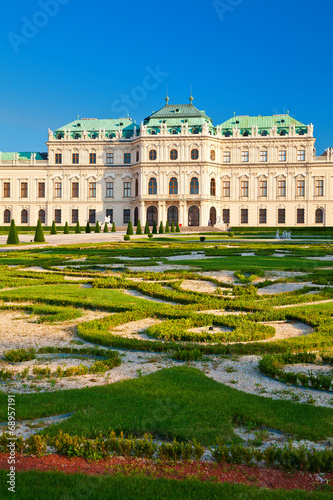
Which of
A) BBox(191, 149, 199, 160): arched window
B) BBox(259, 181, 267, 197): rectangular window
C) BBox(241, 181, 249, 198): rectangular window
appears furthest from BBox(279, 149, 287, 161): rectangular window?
BBox(191, 149, 199, 160): arched window

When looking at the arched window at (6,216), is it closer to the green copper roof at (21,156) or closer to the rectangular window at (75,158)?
the green copper roof at (21,156)

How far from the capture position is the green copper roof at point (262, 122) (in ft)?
195

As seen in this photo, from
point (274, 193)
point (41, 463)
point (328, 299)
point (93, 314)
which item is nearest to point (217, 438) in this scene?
point (41, 463)

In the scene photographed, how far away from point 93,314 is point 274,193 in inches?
2167

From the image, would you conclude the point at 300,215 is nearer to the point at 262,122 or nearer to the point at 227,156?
the point at 227,156

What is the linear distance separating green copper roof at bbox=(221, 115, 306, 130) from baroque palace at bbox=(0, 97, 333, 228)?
0.13 m

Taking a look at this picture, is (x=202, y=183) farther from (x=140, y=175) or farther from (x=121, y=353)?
(x=121, y=353)

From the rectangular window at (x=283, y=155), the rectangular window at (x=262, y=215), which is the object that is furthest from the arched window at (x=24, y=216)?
the rectangular window at (x=283, y=155)

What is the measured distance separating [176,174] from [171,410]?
5537cm

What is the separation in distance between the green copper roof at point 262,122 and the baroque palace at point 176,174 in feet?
0.44

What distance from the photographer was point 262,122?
198 feet

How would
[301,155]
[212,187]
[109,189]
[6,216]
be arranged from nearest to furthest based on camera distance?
[301,155] < [212,187] < [109,189] < [6,216]

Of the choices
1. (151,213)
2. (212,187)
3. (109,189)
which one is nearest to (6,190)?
(109,189)

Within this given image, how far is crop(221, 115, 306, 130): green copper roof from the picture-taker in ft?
195
